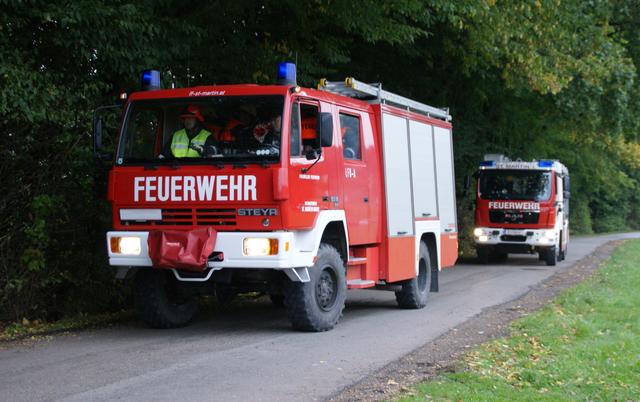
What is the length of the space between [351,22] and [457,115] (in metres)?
12.8

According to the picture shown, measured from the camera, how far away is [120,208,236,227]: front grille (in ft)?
33.0

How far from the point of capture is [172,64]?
1324 centimetres

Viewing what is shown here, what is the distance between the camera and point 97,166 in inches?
472

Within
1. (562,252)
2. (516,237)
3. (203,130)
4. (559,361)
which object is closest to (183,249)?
(203,130)

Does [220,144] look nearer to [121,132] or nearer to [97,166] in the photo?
[121,132]

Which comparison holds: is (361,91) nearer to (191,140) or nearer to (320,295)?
(191,140)

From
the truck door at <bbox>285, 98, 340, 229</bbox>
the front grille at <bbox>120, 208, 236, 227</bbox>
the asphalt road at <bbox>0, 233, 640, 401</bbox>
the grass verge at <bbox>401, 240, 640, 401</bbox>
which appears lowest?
the grass verge at <bbox>401, 240, 640, 401</bbox>

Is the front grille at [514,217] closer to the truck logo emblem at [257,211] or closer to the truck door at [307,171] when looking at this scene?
the truck door at [307,171]

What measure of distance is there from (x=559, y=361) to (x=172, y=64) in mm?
7322

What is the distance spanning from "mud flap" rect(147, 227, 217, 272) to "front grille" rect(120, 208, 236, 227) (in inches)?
5.6

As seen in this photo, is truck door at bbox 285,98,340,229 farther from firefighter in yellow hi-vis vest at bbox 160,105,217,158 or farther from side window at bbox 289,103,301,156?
firefighter in yellow hi-vis vest at bbox 160,105,217,158

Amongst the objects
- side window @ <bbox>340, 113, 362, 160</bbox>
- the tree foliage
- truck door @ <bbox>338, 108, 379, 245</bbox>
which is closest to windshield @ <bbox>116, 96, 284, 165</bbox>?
the tree foliage

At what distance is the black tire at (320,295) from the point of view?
10422 millimetres

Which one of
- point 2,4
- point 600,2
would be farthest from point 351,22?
point 600,2
